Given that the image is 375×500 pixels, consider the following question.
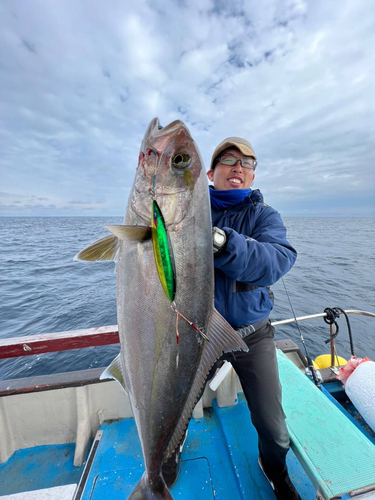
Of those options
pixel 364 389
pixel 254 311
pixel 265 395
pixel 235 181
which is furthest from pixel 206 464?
pixel 235 181

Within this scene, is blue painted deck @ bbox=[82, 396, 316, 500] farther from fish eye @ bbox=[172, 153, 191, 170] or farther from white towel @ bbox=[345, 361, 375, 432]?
fish eye @ bbox=[172, 153, 191, 170]

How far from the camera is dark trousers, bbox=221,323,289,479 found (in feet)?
8.39

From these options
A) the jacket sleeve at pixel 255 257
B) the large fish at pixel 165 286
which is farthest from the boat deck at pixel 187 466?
the jacket sleeve at pixel 255 257

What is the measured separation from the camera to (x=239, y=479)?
3.03 m

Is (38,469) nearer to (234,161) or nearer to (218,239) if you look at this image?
(218,239)

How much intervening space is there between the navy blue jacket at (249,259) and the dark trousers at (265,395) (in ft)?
1.09

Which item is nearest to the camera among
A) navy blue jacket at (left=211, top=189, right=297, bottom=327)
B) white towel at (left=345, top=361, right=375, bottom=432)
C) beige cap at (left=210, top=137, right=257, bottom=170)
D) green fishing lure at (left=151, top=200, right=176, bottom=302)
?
green fishing lure at (left=151, top=200, right=176, bottom=302)

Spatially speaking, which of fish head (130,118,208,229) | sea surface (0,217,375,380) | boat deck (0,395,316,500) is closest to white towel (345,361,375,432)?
boat deck (0,395,316,500)

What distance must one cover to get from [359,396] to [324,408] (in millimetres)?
1024

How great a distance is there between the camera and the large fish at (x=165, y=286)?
5.14 ft

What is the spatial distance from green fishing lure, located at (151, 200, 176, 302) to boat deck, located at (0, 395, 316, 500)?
2.91 m

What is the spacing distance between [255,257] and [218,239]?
0.36 meters

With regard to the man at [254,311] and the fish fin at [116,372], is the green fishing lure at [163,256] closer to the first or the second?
the fish fin at [116,372]

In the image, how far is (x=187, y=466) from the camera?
3.26 meters
